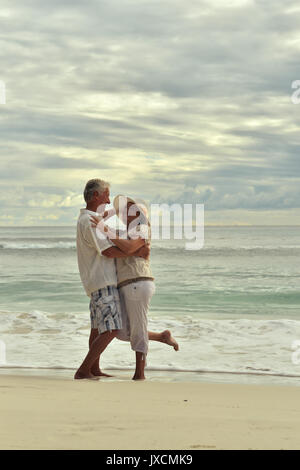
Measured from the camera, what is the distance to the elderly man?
551 cm

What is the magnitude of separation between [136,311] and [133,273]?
0.37 metres

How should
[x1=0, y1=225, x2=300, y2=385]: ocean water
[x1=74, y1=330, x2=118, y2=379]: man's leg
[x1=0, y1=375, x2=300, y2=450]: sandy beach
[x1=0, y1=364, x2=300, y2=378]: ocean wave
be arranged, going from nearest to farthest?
[x1=0, y1=375, x2=300, y2=450]: sandy beach
[x1=74, y1=330, x2=118, y2=379]: man's leg
[x1=0, y1=364, x2=300, y2=378]: ocean wave
[x1=0, y1=225, x2=300, y2=385]: ocean water

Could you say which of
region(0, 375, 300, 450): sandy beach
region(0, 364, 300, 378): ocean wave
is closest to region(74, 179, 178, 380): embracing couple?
region(0, 375, 300, 450): sandy beach

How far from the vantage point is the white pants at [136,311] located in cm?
561

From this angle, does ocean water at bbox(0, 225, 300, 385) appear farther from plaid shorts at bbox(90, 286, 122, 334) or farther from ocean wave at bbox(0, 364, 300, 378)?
plaid shorts at bbox(90, 286, 122, 334)

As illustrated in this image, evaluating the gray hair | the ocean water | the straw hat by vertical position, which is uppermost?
the gray hair

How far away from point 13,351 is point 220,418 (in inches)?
181

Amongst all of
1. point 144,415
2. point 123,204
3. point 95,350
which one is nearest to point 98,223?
point 123,204

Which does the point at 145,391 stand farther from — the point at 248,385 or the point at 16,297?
the point at 16,297

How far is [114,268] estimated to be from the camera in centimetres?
565

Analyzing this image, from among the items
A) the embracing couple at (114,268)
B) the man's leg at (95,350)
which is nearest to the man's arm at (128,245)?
the embracing couple at (114,268)

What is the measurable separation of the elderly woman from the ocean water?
1.20 meters

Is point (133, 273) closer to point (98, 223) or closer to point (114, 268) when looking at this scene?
point (114, 268)

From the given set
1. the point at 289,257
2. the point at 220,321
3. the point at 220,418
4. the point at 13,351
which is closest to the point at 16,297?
the point at 220,321
